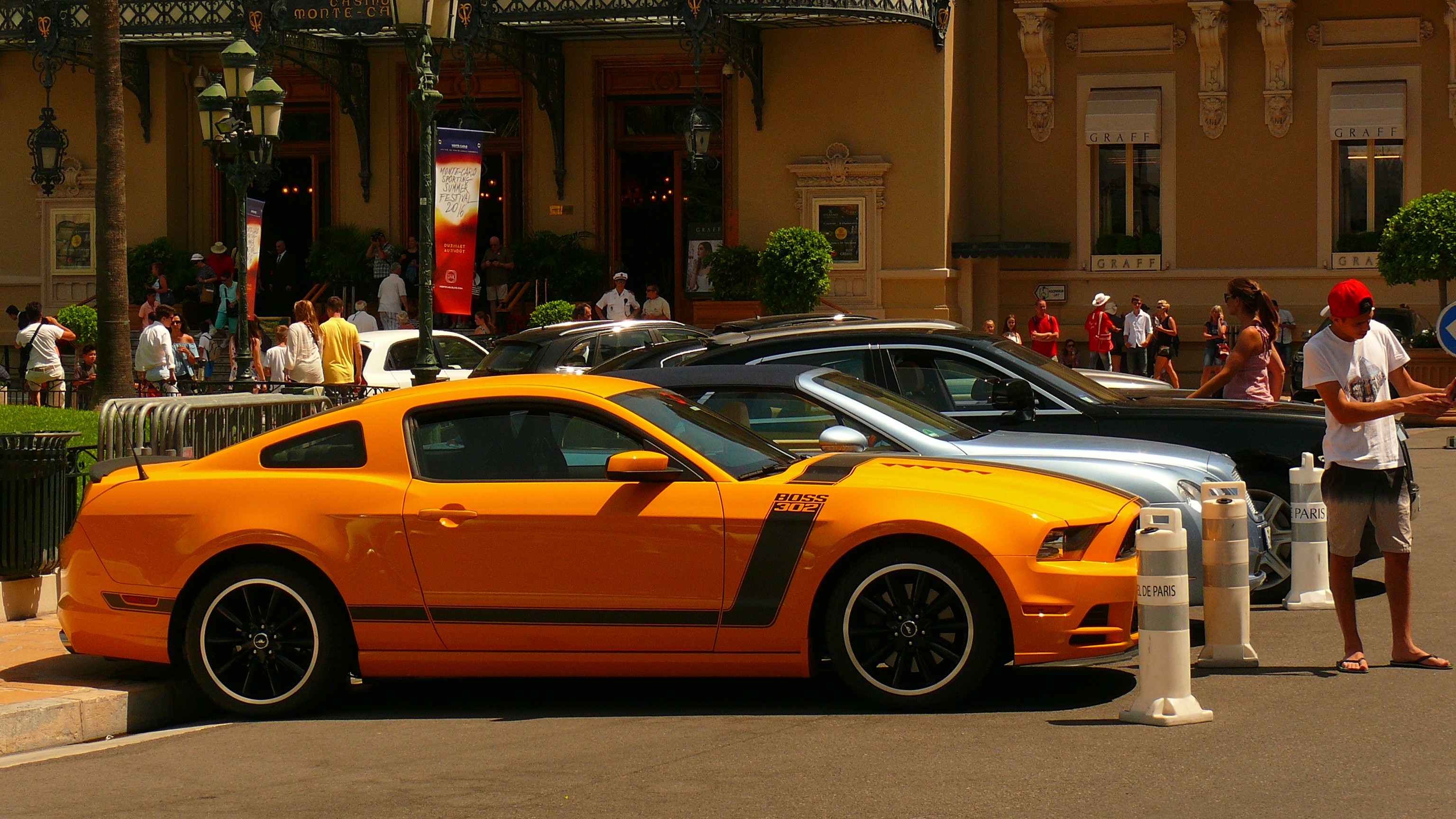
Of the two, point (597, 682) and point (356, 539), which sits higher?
point (356, 539)

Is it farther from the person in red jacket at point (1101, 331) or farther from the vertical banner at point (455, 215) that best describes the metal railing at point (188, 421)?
the person in red jacket at point (1101, 331)

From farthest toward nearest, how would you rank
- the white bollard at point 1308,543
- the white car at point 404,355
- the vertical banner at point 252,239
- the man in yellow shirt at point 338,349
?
the white car at point 404,355 → the vertical banner at point 252,239 → the man in yellow shirt at point 338,349 → the white bollard at point 1308,543

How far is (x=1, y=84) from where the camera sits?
31.5 m

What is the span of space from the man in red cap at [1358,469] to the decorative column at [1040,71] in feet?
76.0

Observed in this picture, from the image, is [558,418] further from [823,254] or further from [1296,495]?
[823,254]

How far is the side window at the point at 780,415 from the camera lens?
30.0 feet

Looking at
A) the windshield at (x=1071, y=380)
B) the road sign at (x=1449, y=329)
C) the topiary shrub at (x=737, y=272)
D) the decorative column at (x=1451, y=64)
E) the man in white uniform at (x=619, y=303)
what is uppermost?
the decorative column at (x=1451, y=64)

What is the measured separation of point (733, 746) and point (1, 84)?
29.2m

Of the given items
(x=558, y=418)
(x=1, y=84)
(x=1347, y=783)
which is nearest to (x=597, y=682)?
(x=558, y=418)

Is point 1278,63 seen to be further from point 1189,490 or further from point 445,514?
point 445,514

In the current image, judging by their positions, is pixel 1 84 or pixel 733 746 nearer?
pixel 733 746

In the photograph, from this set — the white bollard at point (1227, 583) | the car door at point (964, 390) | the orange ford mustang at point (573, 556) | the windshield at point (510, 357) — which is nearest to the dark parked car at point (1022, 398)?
the car door at point (964, 390)

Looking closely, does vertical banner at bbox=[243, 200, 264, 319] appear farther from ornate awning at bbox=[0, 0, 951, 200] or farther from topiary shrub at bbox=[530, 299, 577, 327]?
ornate awning at bbox=[0, 0, 951, 200]

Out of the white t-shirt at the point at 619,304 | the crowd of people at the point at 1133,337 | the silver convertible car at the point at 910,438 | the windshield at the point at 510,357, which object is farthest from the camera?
the crowd of people at the point at 1133,337
